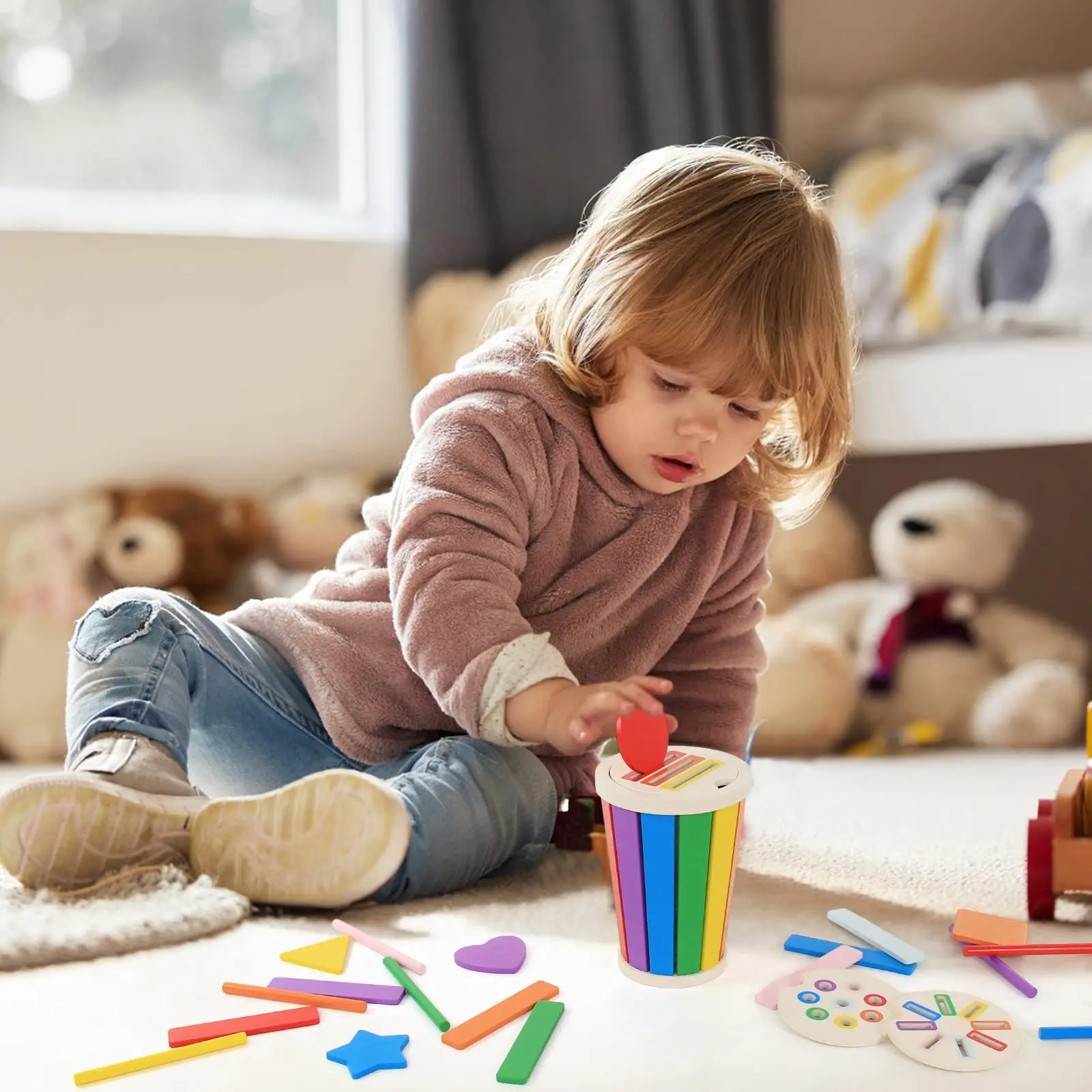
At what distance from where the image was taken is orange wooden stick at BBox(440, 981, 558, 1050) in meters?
0.71

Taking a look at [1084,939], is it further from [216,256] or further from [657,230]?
[216,256]

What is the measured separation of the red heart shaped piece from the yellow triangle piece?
0.66ft

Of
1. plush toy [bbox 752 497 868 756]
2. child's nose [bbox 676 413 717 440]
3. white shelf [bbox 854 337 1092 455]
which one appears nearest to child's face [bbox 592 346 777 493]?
child's nose [bbox 676 413 717 440]

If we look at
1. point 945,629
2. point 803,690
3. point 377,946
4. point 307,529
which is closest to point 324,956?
point 377,946

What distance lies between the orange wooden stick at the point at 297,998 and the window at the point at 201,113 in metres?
1.30

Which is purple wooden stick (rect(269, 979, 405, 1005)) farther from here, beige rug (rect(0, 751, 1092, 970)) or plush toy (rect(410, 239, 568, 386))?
plush toy (rect(410, 239, 568, 386))

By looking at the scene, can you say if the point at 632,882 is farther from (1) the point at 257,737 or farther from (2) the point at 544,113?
(2) the point at 544,113

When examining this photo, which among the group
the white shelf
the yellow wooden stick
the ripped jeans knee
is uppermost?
the white shelf

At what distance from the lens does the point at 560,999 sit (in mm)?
763

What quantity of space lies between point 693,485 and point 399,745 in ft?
0.97

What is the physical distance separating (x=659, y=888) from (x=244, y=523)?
112cm

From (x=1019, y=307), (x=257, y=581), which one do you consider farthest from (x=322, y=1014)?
(x=1019, y=307)

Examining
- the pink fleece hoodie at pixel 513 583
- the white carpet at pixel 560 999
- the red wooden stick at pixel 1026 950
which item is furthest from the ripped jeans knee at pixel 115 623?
the red wooden stick at pixel 1026 950

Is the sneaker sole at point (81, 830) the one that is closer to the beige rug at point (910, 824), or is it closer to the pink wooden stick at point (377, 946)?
the pink wooden stick at point (377, 946)
